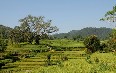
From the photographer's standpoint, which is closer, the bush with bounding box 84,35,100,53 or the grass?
the grass

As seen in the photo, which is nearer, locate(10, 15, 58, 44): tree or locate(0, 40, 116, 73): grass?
locate(0, 40, 116, 73): grass

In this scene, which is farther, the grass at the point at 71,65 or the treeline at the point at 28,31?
the treeline at the point at 28,31

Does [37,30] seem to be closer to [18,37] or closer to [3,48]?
[18,37]

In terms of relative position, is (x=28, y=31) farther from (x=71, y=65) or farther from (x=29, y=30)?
(x=71, y=65)

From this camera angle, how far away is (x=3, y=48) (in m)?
86.1

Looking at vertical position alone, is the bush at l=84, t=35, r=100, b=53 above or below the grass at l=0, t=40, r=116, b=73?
above

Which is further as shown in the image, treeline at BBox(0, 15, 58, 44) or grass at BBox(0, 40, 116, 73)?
treeline at BBox(0, 15, 58, 44)

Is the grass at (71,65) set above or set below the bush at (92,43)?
below

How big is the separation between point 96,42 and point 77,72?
62036mm

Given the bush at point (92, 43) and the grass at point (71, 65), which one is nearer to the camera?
the grass at point (71, 65)

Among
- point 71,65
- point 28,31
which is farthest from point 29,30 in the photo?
point 71,65

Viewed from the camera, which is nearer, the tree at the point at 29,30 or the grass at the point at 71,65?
the grass at the point at 71,65

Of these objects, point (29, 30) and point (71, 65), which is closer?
point (71, 65)

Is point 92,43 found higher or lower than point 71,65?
higher
